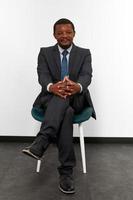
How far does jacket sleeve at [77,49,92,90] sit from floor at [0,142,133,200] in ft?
2.53

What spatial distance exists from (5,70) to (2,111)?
455 mm

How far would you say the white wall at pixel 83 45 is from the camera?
3346 millimetres

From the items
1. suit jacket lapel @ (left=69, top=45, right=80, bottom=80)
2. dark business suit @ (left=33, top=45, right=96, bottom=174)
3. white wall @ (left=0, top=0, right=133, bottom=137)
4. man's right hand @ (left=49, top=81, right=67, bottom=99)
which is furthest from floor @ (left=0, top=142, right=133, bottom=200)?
suit jacket lapel @ (left=69, top=45, right=80, bottom=80)

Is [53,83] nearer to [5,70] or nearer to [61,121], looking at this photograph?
[61,121]

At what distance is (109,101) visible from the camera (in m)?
3.51

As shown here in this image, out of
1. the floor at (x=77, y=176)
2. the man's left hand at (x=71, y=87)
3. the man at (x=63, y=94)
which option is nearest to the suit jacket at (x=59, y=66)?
the man at (x=63, y=94)

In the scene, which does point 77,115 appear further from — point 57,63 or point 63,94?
point 57,63

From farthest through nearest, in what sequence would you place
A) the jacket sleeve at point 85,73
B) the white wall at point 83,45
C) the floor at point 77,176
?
1. the white wall at point 83,45
2. the jacket sleeve at point 85,73
3. the floor at point 77,176

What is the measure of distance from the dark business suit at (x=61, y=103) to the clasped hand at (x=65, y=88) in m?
0.04

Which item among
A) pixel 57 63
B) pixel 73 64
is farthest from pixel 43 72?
pixel 73 64

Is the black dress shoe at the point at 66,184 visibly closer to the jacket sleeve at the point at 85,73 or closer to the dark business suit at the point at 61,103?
the dark business suit at the point at 61,103

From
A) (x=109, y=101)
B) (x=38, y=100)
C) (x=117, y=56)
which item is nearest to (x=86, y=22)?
(x=117, y=56)

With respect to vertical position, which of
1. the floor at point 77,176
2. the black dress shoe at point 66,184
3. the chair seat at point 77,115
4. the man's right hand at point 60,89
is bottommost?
the floor at point 77,176

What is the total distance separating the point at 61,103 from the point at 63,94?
10cm
